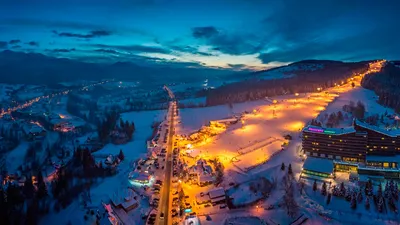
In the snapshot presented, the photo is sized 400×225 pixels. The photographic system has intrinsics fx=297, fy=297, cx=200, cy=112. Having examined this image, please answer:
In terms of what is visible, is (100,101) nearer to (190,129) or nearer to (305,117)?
(190,129)

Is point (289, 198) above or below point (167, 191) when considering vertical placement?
above

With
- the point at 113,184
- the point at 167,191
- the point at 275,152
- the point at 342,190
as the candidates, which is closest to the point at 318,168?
the point at 342,190

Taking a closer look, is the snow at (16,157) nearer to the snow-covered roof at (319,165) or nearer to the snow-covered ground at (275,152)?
the snow-covered ground at (275,152)

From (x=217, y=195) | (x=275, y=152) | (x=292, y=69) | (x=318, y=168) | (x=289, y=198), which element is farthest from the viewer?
(x=292, y=69)

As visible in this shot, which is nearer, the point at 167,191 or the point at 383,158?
the point at 167,191

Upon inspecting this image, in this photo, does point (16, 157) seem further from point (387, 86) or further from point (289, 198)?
point (387, 86)

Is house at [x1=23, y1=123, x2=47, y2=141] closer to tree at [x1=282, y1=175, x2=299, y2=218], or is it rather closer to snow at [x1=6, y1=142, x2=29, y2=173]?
snow at [x1=6, y1=142, x2=29, y2=173]

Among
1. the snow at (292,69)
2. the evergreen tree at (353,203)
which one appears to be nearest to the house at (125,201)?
the evergreen tree at (353,203)
